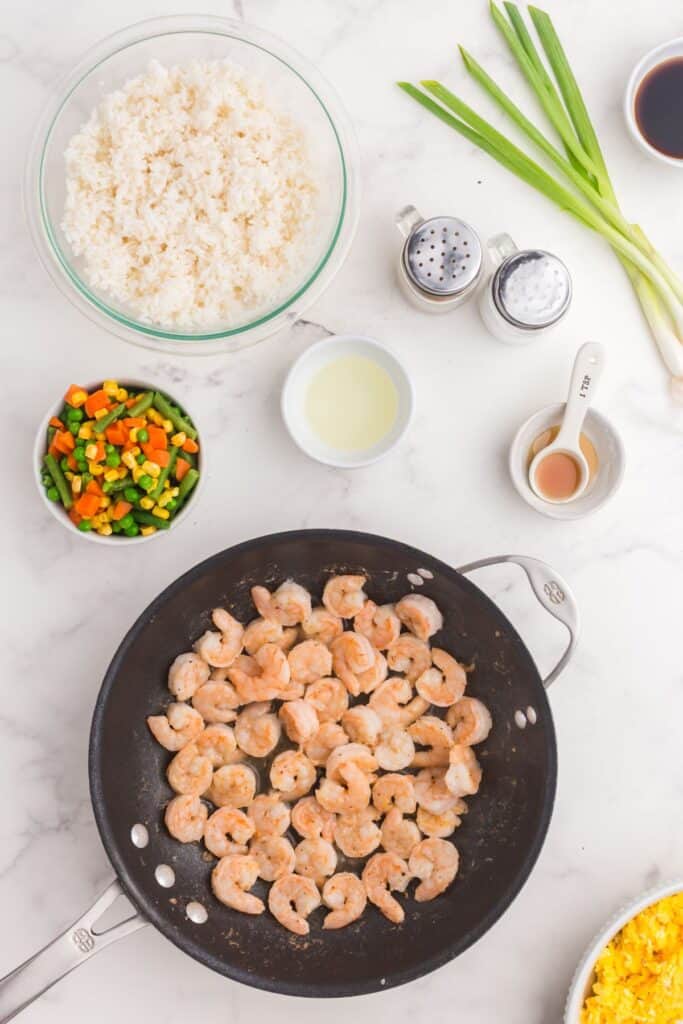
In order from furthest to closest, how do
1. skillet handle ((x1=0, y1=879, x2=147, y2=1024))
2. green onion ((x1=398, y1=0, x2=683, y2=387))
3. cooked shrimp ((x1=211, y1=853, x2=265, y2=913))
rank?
green onion ((x1=398, y1=0, x2=683, y2=387)), cooked shrimp ((x1=211, y1=853, x2=265, y2=913)), skillet handle ((x1=0, y1=879, x2=147, y2=1024))

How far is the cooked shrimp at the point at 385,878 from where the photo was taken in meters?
2.02

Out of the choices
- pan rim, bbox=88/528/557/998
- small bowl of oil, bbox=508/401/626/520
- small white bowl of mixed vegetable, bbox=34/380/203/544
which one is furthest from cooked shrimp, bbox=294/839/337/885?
small bowl of oil, bbox=508/401/626/520

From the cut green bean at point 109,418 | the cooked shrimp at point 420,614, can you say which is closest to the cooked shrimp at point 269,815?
the cooked shrimp at point 420,614

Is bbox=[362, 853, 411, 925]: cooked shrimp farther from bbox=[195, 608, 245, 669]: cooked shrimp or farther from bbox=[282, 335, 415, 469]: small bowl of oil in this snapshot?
bbox=[282, 335, 415, 469]: small bowl of oil

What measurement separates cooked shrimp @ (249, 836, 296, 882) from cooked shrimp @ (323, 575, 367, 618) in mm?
508

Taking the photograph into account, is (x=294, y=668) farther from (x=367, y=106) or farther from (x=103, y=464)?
(x=367, y=106)

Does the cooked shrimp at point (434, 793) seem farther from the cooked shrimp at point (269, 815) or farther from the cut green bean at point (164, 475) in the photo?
the cut green bean at point (164, 475)

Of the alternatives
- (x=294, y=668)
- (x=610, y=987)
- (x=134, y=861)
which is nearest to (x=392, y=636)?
(x=294, y=668)

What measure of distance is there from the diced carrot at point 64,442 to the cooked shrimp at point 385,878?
1091 millimetres

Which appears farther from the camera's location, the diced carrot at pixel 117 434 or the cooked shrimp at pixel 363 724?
the cooked shrimp at pixel 363 724

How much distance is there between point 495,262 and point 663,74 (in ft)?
1.93

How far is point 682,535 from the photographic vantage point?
2.19 meters

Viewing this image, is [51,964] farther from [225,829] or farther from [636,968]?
[636,968]

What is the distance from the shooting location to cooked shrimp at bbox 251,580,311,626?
205cm
